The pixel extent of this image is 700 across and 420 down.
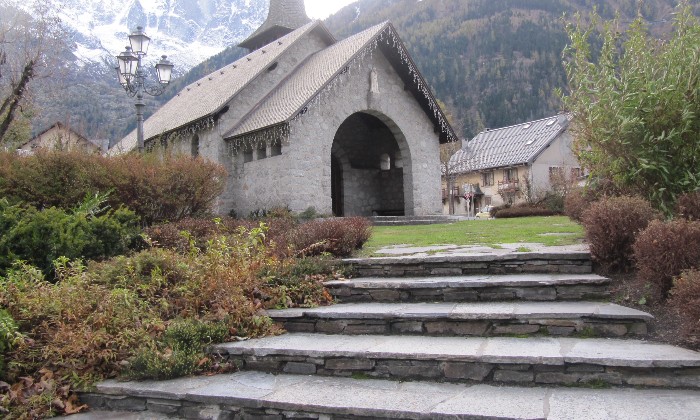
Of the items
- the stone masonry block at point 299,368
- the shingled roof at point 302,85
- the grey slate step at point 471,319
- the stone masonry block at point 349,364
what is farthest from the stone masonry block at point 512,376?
the shingled roof at point 302,85

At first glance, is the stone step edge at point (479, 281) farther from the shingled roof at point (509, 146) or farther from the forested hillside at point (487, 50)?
the forested hillside at point (487, 50)

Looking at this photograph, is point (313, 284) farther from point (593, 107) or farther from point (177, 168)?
point (177, 168)

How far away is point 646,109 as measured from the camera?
568 cm

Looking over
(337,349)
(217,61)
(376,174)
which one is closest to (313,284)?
(337,349)

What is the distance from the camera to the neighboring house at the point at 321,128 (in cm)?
1628

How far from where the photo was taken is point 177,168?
9289mm

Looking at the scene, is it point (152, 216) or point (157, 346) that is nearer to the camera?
point (157, 346)

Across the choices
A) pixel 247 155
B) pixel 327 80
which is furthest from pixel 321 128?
pixel 247 155

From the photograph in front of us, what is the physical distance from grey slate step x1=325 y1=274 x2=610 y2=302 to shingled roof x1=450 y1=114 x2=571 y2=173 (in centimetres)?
3738

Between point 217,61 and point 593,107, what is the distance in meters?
73.9

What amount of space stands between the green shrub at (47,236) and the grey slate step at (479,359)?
2.82m

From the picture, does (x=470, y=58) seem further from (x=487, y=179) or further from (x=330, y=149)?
(x=330, y=149)

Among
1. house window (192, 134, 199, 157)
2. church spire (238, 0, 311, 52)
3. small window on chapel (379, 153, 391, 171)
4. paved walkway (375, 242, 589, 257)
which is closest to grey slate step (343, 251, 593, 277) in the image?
paved walkway (375, 242, 589, 257)

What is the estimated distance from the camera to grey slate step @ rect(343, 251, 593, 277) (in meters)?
5.41
